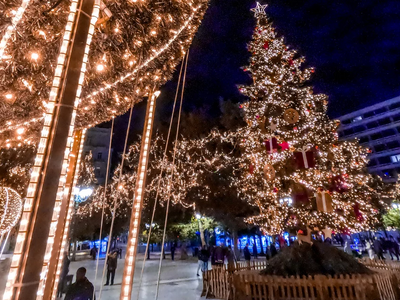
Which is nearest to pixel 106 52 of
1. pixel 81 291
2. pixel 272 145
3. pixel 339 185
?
pixel 81 291

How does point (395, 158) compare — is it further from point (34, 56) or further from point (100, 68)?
point (34, 56)

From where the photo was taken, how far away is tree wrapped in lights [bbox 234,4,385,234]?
8914 millimetres

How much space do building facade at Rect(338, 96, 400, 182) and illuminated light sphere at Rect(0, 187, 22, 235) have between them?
58.2 meters

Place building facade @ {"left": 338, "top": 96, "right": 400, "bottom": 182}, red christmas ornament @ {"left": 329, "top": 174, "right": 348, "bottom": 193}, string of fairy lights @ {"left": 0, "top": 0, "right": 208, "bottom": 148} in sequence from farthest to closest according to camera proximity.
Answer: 1. building facade @ {"left": 338, "top": 96, "right": 400, "bottom": 182}
2. red christmas ornament @ {"left": 329, "top": 174, "right": 348, "bottom": 193}
3. string of fairy lights @ {"left": 0, "top": 0, "right": 208, "bottom": 148}

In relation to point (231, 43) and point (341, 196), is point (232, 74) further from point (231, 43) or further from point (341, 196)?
point (341, 196)

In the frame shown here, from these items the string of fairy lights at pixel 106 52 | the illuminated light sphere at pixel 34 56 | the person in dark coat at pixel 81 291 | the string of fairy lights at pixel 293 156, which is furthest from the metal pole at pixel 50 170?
the string of fairy lights at pixel 293 156

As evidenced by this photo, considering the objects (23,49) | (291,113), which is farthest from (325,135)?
(23,49)

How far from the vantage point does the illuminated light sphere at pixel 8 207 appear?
15.2 feet

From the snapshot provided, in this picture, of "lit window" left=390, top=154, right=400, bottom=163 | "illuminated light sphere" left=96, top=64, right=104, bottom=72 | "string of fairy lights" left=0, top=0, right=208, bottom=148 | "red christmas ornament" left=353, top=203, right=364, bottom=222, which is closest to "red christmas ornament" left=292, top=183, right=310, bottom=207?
"red christmas ornament" left=353, top=203, right=364, bottom=222

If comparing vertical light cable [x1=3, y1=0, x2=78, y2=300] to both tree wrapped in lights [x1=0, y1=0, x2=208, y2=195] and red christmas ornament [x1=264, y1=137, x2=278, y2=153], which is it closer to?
tree wrapped in lights [x1=0, y1=0, x2=208, y2=195]

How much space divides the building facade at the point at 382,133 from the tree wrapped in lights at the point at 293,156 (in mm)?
48424

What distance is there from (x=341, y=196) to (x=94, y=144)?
143ft

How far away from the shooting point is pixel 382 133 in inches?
2162

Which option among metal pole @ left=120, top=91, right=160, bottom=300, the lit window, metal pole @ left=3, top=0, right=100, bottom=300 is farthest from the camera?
the lit window
